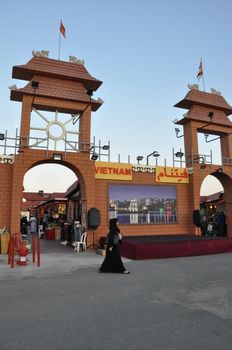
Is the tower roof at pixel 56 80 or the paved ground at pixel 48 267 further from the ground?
the tower roof at pixel 56 80

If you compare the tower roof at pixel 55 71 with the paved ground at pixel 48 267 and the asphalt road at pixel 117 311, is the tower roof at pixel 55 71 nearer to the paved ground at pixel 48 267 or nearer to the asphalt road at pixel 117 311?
the paved ground at pixel 48 267

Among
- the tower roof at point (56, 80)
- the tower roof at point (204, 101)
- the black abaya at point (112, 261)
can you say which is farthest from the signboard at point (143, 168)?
the black abaya at point (112, 261)

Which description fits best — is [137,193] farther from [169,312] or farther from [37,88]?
[169,312]

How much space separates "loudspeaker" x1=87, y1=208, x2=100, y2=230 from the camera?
1339cm

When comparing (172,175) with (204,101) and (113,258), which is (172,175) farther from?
(113,258)

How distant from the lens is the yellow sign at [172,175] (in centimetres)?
1606

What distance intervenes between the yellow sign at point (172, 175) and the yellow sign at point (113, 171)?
70.4 inches

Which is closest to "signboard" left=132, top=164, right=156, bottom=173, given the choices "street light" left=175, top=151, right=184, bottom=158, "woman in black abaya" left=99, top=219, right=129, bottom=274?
"street light" left=175, top=151, right=184, bottom=158

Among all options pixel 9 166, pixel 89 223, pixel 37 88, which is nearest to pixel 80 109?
pixel 37 88

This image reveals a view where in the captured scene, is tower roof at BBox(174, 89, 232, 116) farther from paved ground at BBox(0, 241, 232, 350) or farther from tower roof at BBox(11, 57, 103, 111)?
paved ground at BBox(0, 241, 232, 350)

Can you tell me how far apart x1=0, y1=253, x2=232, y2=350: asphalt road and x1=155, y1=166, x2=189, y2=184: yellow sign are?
327 inches

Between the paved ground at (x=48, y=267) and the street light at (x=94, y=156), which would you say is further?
the street light at (x=94, y=156)

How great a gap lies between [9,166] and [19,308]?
9.30m

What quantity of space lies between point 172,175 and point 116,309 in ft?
39.5
